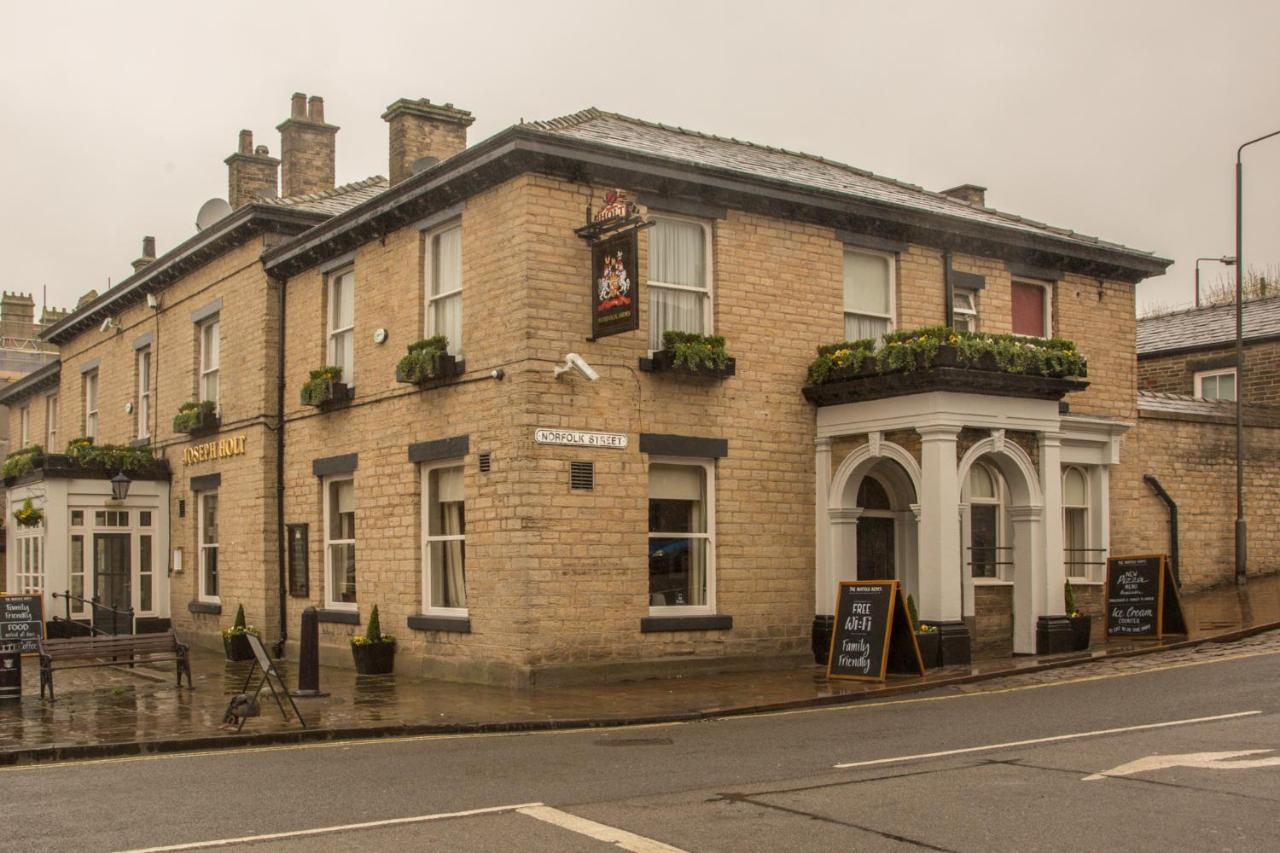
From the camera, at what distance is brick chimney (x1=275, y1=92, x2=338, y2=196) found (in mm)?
26688

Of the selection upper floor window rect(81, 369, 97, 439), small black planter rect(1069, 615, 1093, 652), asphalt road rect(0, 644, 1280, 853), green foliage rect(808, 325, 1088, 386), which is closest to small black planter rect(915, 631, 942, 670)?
small black planter rect(1069, 615, 1093, 652)

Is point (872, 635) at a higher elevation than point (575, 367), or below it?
below

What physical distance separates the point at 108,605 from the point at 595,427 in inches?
569

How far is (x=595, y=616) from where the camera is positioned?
17.2m

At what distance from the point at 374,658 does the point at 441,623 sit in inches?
59.6

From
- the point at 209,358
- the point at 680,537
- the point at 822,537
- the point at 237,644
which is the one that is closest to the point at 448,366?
the point at 680,537

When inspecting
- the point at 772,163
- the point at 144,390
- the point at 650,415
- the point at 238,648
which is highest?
the point at 772,163

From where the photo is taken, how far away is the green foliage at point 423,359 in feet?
60.1

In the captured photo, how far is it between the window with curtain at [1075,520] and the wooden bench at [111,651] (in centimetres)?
1402

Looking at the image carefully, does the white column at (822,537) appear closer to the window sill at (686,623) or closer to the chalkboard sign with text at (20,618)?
the window sill at (686,623)

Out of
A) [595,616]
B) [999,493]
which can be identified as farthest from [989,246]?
[595,616]

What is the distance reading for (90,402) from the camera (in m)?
32.4

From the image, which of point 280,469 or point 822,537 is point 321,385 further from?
point 822,537

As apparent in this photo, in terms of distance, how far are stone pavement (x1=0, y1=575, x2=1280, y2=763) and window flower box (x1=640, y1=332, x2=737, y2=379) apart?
4023mm
